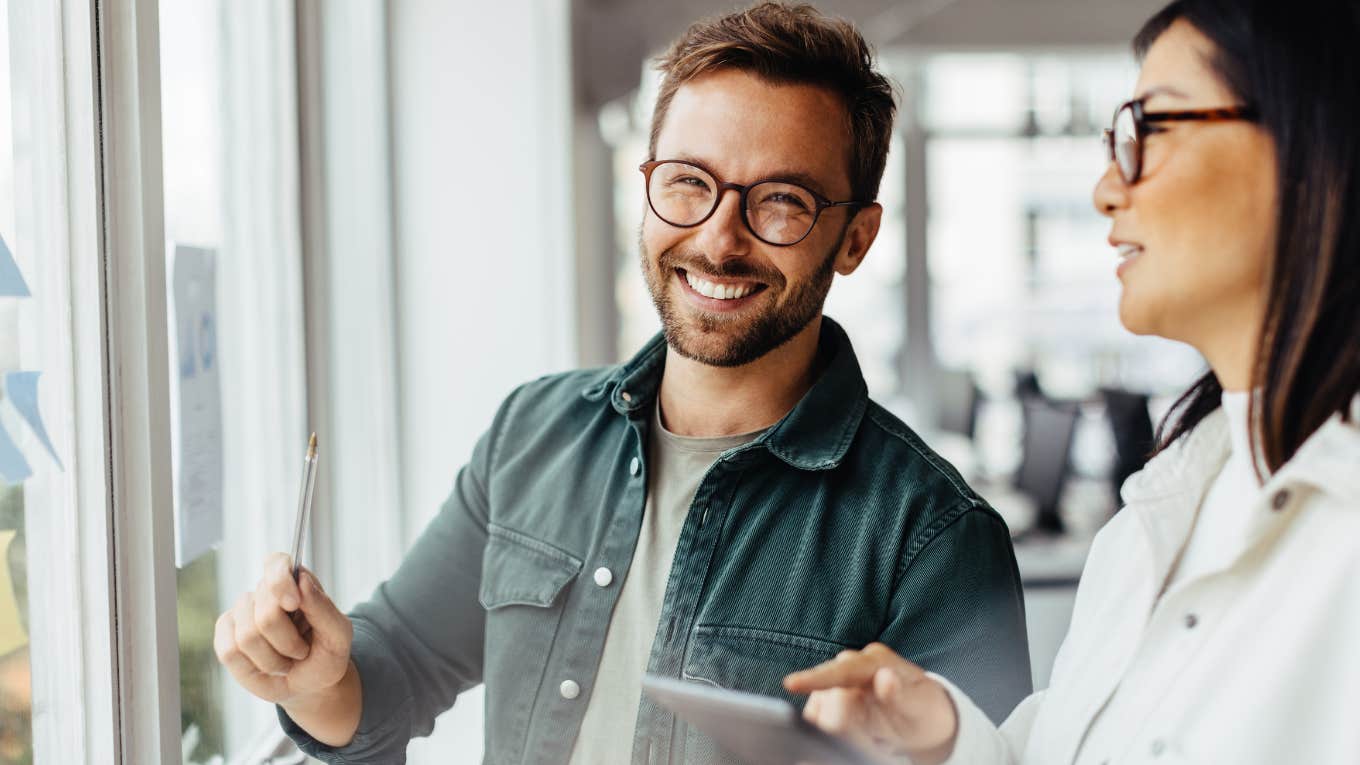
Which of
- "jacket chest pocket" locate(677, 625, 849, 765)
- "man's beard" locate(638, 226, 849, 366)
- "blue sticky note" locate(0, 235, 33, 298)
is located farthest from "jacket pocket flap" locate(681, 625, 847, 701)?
"blue sticky note" locate(0, 235, 33, 298)

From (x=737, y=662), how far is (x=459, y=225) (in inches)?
64.5

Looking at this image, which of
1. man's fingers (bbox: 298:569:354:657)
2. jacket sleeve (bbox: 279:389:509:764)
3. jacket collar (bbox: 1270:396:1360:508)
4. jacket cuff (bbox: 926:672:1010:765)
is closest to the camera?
jacket collar (bbox: 1270:396:1360:508)

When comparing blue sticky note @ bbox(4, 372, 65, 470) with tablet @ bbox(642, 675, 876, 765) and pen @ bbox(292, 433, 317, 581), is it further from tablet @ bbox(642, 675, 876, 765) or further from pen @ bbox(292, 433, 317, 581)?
tablet @ bbox(642, 675, 876, 765)

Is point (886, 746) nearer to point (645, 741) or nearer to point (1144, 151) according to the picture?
point (645, 741)

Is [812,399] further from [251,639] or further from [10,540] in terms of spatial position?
[10,540]

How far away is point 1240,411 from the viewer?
97cm

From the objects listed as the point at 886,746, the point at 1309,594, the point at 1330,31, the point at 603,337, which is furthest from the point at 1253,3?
the point at 603,337

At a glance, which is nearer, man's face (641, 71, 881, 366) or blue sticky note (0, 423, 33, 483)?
blue sticky note (0, 423, 33, 483)

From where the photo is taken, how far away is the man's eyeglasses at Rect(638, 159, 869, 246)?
4.49 ft

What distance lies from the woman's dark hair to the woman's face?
0.8 inches

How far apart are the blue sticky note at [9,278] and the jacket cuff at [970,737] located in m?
0.87

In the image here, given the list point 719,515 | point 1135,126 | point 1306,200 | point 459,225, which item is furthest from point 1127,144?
point 459,225

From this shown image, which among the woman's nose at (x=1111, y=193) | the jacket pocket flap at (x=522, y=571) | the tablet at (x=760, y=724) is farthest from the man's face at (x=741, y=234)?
the tablet at (x=760, y=724)

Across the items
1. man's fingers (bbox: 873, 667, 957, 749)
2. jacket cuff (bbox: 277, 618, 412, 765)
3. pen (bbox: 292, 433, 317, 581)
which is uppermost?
pen (bbox: 292, 433, 317, 581)
